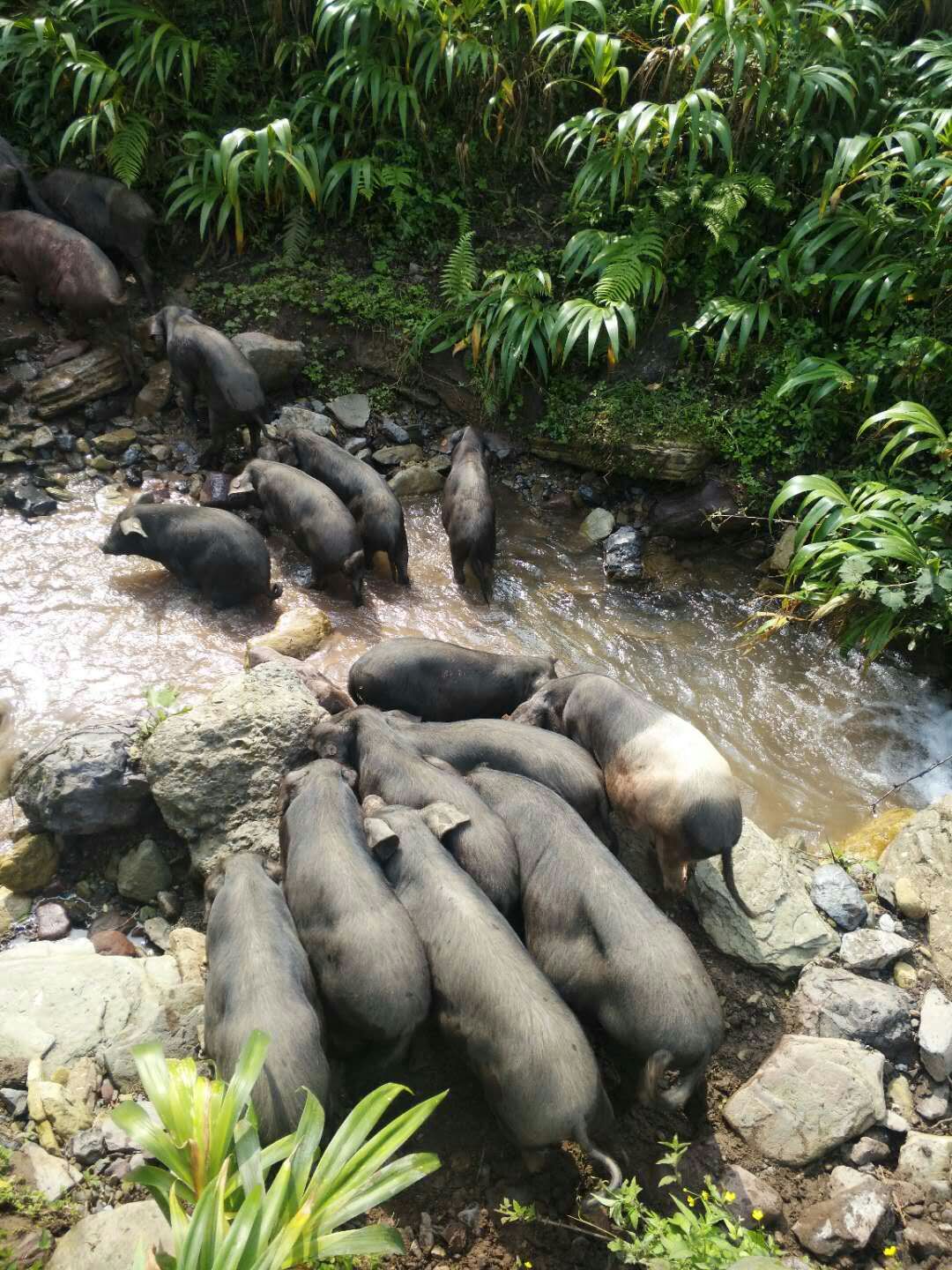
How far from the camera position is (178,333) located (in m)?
6.86

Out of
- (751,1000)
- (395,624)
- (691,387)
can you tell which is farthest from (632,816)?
(691,387)

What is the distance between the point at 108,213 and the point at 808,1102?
834cm

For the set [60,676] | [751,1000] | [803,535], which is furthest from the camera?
[803,535]

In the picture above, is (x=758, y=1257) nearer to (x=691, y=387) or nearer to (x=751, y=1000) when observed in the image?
(x=751, y=1000)

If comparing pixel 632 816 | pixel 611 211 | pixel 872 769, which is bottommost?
pixel 872 769

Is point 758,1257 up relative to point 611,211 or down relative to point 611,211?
down

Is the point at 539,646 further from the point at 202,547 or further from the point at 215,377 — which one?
the point at 215,377

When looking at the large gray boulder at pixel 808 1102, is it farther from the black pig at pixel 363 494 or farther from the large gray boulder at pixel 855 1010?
the black pig at pixel 363 494

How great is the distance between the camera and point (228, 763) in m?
4.07

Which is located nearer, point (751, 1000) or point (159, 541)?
point (751, 1000)

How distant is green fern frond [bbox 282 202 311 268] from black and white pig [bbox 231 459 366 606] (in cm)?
248

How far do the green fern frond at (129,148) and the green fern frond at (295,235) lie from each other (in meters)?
1.34

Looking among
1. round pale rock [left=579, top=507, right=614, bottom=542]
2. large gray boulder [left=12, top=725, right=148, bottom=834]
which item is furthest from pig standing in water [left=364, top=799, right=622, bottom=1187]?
round pale rock [left=579, top=507, right=614, bottom=542]

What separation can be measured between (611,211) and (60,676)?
562 cm
